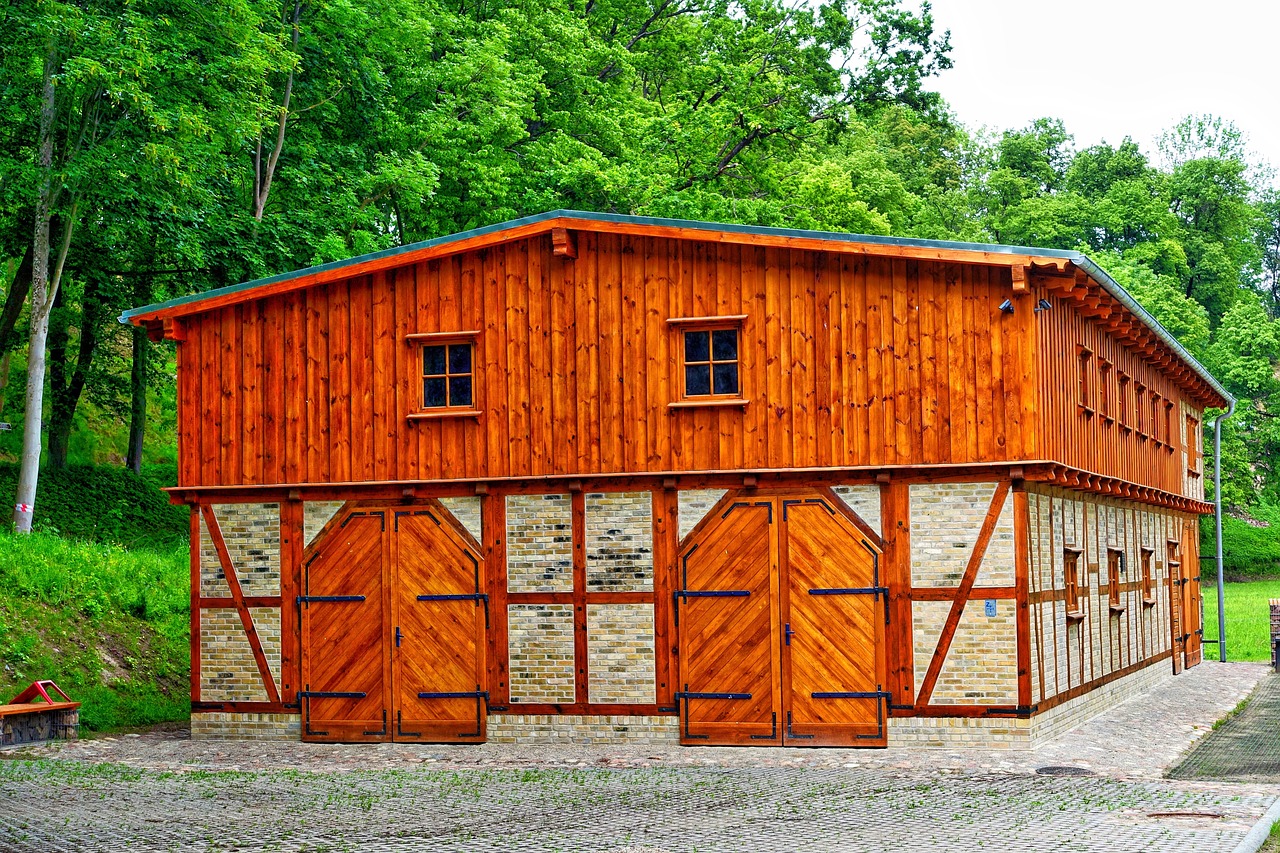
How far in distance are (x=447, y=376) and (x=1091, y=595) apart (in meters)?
8.91

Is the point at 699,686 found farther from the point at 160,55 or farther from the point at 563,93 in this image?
the point at 563,93

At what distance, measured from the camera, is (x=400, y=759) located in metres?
16.5

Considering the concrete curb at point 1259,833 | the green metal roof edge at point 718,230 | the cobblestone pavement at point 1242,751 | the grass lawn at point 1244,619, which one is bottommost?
→ the grass lawn at point 1244,619

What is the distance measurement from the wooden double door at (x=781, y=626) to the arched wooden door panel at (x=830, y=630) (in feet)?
0.04

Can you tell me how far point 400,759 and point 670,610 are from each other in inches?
137

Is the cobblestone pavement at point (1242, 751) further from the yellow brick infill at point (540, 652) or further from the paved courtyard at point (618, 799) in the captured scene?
the yellow brick infill at point (540, 652)

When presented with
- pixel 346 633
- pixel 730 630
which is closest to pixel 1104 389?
pixel 730 630

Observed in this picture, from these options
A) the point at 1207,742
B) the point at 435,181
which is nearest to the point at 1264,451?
the point at 435,181

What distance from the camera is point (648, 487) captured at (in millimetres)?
17359

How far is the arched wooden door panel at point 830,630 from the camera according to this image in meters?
16.4

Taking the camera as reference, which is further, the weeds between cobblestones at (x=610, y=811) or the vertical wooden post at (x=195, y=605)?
the vertical wooden post at (x=195, y=605)

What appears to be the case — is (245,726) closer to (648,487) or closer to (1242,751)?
(648,487)

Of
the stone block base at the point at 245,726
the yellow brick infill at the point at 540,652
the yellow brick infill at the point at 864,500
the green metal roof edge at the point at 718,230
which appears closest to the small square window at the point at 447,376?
the green metal roof edge at the point at 718,230

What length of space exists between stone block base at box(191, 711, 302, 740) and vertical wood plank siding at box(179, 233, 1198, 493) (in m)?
2.93
